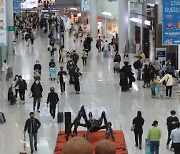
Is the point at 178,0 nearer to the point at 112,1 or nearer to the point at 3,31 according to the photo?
the point at 3,31

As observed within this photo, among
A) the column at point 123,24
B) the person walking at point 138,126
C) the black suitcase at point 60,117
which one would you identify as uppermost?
the column at point 123,24

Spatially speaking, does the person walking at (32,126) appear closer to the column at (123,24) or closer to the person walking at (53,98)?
the person walking at (53,98)

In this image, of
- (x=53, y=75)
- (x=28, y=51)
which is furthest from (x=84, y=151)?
(x=28, y=51)

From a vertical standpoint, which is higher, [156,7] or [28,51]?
[156,7]

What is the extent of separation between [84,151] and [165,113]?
47.5 feet

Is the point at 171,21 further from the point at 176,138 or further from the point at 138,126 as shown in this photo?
the point at 176,138

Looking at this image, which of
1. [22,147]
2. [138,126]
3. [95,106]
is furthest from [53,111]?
[138,126]

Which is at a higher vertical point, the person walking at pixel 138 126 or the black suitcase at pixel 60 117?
the person walking at pixel 138 126

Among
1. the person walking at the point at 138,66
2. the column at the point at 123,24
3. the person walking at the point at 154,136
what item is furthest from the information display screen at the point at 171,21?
the column at the point at 123,24

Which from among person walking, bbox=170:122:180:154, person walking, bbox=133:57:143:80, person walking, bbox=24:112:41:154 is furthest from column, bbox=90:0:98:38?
person walking, bbox=170:122:180:154

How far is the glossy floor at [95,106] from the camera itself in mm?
13242

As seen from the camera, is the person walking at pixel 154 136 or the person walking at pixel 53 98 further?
the person walking at pixel 53 98

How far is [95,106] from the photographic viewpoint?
1800 centimetres

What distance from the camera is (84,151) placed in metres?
2.41
